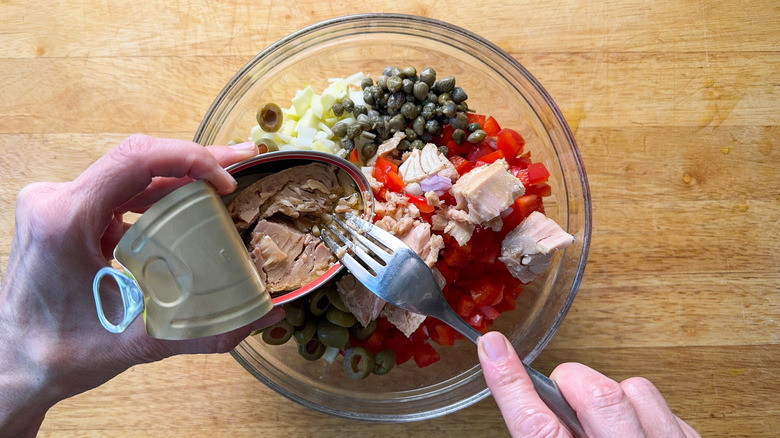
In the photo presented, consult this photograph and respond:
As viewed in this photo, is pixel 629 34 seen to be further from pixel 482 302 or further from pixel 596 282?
pixel 482 302

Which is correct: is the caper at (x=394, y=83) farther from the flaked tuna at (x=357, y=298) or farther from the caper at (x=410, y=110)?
the flaked tuna at (x=357, y=298)

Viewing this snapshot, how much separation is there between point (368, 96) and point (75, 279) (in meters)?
1.30

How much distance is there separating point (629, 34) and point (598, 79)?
28cm

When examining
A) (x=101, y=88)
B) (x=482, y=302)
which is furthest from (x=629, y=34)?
(x=101, y=88)

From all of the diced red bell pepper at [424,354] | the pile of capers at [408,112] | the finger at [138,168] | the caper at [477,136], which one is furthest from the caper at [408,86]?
the diced red bell pepper at [424,354]

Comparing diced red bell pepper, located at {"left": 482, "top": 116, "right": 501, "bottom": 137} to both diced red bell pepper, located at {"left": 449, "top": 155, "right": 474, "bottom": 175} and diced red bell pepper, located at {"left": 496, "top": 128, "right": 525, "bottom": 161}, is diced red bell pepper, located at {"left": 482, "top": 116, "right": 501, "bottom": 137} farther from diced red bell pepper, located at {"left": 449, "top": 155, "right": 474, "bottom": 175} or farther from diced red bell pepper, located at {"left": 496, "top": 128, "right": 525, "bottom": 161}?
diced red bell pepper, located at {"left": 449, "top": 155, "right": 474, "bottom": 175}

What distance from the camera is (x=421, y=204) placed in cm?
205

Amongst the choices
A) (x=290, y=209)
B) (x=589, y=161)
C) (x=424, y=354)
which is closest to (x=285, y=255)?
(x=290, y=209)

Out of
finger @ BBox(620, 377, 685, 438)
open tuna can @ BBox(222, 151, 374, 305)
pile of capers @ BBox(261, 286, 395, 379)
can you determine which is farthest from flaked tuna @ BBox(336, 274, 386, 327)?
finger @ BBox(620, 377, 685, 438)

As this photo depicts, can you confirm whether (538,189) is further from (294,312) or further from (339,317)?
(294,312)

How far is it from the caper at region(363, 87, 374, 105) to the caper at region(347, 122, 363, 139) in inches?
4.6

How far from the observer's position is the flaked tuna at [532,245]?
1.96 m

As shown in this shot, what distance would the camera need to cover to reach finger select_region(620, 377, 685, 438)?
169cm

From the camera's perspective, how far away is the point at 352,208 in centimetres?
196
